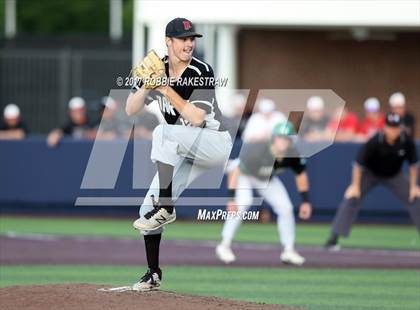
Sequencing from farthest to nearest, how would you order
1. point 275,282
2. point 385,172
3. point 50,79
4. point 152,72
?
point 50,79 < point 385,172 < point 275,282 < point 152,72

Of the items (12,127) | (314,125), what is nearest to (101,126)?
(12,127)

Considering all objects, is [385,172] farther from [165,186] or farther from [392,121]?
[165,186]

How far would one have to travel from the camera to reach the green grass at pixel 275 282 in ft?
38.5

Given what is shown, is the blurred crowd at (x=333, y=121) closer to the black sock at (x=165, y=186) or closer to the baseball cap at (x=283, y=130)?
the baseball cap at (x=283, y=130)

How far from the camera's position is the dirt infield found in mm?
14984

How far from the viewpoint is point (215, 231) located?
63.3 feet

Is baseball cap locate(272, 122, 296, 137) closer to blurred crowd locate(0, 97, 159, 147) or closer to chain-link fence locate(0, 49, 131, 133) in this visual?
blurred crowd locate(0, 97, 159, 147)

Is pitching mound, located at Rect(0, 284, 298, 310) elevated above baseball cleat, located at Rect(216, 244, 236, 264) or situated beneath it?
elevated above

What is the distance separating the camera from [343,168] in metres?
20.2

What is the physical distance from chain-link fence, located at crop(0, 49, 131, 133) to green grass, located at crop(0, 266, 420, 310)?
53.2 feet

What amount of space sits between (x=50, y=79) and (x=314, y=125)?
11810mm

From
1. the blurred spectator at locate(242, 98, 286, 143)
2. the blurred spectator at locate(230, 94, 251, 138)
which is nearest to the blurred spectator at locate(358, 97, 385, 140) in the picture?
the blurred spectator at locate(242, 98, 286, 143)

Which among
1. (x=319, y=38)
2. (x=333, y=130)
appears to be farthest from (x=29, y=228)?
(x=319, y=38)

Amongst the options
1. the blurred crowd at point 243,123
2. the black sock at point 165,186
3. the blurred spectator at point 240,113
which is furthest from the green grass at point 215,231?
the black sock at point 165,186
